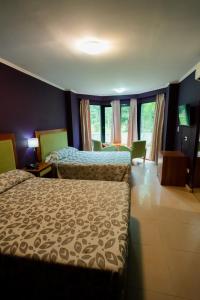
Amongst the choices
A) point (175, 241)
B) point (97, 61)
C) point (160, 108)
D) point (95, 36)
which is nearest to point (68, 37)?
point (95, 36)

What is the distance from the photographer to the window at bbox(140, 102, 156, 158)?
5.73m

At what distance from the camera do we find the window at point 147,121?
573cm

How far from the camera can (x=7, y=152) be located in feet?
8.57

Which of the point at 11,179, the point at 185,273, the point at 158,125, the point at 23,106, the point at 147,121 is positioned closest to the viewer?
the point at 185,273

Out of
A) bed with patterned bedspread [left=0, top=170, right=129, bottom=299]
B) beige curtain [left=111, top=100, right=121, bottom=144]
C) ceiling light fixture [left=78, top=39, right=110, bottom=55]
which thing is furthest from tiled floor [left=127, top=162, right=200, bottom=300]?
beige curtain [left=111, top=100, right=121, bottom=144]

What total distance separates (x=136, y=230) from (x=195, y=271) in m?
0.74

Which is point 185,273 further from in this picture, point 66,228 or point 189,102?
point 189,102

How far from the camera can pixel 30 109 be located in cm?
336

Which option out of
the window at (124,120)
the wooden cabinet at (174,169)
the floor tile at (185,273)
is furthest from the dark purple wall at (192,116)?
the window at (124,120)

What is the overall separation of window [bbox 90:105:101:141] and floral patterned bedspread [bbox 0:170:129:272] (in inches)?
178

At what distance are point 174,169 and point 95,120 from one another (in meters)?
3.77

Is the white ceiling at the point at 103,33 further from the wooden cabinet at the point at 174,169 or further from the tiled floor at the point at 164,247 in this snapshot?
the tiled floor at the point at 164,247

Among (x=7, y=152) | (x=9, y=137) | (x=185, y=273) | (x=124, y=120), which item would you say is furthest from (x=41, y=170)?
(x=124, y=120)

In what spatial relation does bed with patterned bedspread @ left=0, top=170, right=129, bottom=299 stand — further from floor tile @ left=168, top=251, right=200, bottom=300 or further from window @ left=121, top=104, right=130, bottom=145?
window @ left=121, top=104, right=130, bottom=145
